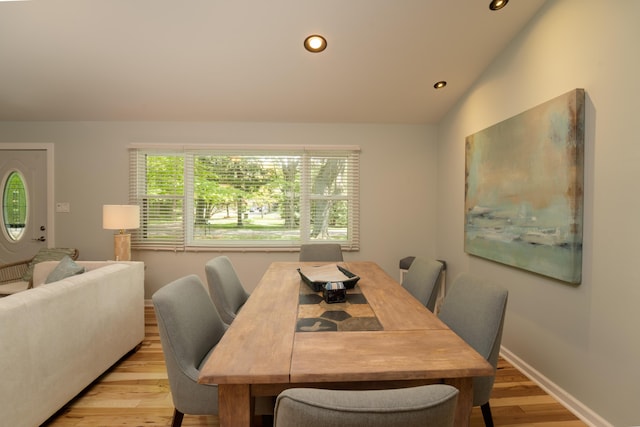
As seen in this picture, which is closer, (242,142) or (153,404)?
(153,404)

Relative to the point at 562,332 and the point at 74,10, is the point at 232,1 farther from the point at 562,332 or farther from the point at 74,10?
the point at 562,332

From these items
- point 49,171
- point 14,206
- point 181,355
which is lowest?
point 181,355

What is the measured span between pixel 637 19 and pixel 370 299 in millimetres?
1953

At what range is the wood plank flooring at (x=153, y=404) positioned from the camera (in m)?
1.82

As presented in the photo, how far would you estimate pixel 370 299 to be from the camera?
168 cm

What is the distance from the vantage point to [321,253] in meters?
3.08

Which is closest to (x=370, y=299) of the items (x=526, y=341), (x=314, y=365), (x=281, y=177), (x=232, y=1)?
(x=314, y=365)

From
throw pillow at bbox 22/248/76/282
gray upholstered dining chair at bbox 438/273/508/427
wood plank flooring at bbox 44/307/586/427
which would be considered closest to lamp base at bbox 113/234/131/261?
throw pillow at bbox 22/248/76/282

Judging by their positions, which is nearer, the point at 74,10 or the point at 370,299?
the point at 370,299

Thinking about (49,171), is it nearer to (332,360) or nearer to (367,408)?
(332,360)

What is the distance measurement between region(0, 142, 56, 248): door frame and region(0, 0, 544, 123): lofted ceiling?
1.05ft

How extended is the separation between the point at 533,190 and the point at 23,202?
17.7 feet


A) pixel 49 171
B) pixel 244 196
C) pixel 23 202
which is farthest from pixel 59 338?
pixel 23 202

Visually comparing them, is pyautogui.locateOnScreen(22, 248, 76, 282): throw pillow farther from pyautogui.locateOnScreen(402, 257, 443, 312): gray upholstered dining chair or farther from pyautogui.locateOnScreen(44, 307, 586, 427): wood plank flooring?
pyautogui.locateOnScreen(402, 257, 443, 312): gray upholstered dining chair
